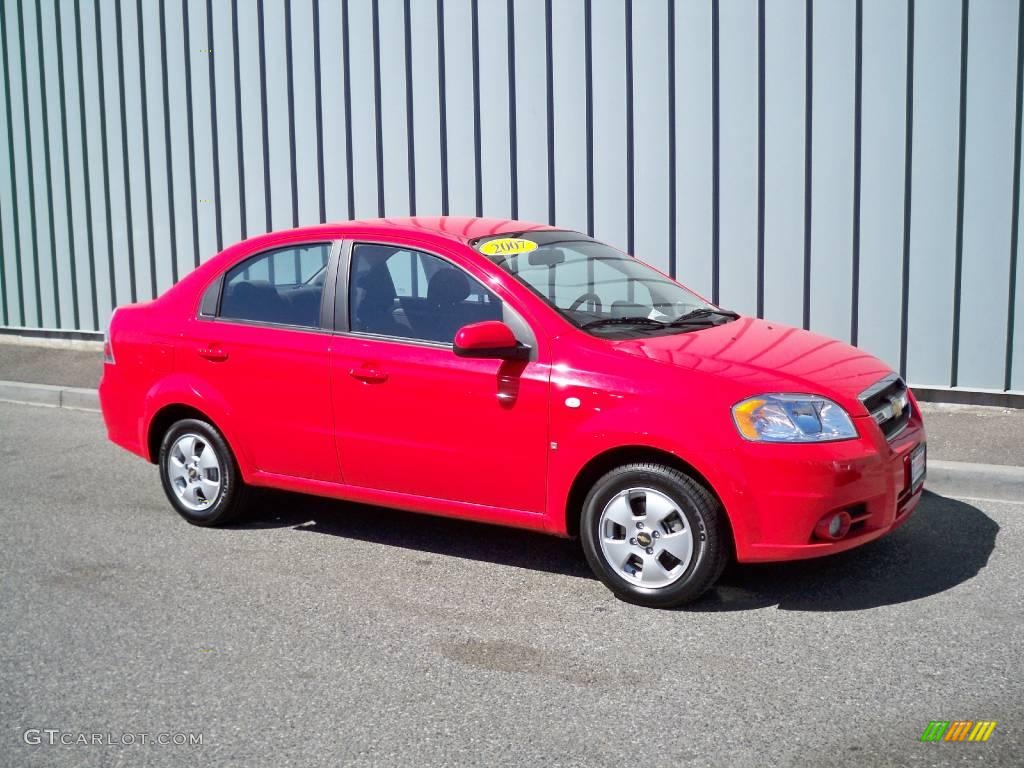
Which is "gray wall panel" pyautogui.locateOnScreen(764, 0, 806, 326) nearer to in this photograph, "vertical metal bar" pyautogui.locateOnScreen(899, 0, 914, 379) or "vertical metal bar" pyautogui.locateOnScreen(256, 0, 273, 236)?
"vertical metal bar" pyautogui.locateOnScreen(899, 0, 914, 379)

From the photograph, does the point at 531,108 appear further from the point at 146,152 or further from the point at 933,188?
the point at 146,152

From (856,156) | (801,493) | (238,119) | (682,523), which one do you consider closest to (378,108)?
(238,119)

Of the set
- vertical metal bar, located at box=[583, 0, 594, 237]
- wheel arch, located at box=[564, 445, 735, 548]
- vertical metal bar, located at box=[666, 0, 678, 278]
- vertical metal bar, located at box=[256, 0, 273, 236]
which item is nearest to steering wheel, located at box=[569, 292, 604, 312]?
wheel arch, located at box=[564, 445, 735, 548]

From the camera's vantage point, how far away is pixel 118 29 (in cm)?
1134

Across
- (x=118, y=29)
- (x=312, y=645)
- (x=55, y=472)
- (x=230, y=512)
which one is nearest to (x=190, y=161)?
(x=118, y=29)

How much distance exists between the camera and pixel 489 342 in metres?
5.01

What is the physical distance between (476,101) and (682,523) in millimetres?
5732

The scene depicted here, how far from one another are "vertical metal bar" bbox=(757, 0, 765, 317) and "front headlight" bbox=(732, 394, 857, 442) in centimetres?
400

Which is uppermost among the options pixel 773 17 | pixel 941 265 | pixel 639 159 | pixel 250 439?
pixel 773 17

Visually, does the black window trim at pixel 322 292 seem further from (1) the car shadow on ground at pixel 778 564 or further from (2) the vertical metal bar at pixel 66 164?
(2) the vertical metal bar at pixel 66 164

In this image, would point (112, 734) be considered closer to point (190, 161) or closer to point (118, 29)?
point (190, 161)

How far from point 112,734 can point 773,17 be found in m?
6.68

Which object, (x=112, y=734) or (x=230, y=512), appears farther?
(x=230, y=512)
